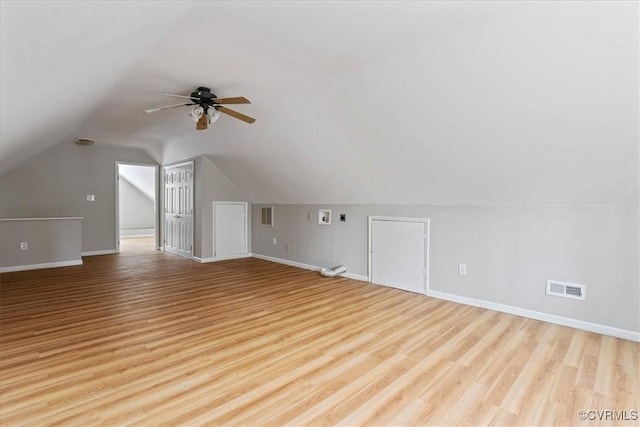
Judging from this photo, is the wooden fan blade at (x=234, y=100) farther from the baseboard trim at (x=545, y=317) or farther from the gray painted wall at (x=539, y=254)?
the baseboard trim at (x=545, y=317)

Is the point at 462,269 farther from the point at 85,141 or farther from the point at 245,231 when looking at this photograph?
the point at 85,141

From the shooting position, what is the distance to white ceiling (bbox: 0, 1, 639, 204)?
79.7 inches

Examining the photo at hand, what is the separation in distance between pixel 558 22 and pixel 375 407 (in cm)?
263

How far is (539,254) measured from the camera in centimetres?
345

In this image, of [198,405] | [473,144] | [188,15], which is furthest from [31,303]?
[473,144]

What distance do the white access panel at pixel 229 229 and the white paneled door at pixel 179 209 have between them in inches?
22.5

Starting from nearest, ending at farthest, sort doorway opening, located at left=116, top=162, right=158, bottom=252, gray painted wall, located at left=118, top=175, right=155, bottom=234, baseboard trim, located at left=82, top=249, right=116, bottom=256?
baseboard trim, located at left=82, top=249, right=116, bottom=256, doorway opening, located at left=116, top=162, right=158, bottom=252, gray painted wall, located at left=118, top=175, right=155, bottom=234

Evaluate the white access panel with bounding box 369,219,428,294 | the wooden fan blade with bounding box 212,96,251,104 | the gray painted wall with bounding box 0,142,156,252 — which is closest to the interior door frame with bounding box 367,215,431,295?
the white access panel with bounding box 369,219,428,294

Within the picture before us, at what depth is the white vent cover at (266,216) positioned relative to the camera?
6.75m

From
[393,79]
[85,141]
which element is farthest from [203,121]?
[85,141]

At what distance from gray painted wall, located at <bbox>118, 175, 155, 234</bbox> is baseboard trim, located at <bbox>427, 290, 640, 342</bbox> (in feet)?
32.5

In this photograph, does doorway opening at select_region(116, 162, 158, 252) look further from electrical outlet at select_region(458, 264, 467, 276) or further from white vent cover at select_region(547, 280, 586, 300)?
white vent cover at select_region(547, 280, 586, 300)

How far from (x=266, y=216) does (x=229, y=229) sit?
0.83 metres

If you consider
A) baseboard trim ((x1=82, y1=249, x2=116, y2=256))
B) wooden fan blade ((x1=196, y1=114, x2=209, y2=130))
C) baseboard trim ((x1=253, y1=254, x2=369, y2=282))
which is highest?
wooden fan blade ((x1=196, y1=114, x2=209, y2=130))
